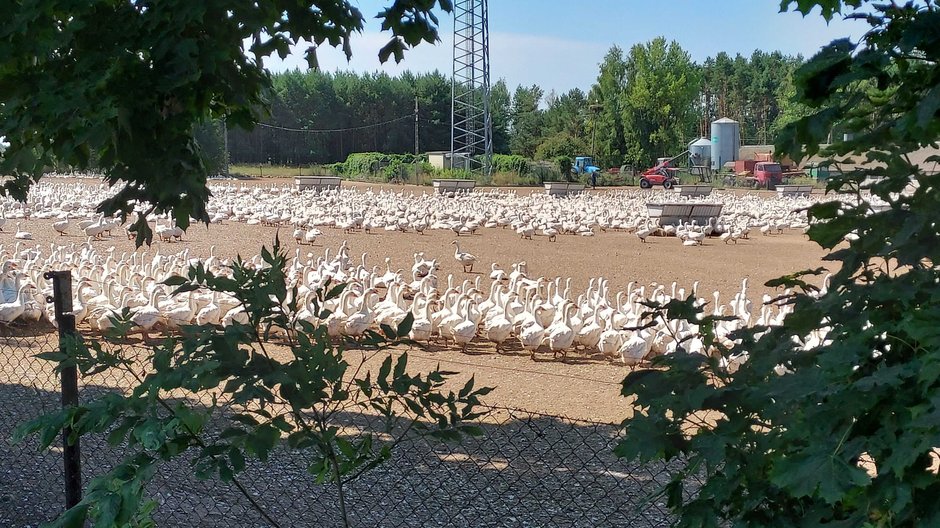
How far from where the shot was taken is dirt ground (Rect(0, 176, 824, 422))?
9266mm

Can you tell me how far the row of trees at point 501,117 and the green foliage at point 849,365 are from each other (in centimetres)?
7574

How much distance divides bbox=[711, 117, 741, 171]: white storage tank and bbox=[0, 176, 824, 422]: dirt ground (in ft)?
172

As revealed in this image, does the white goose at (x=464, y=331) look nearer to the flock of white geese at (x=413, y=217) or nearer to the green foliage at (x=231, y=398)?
the green foliage at (x=231, y=398)

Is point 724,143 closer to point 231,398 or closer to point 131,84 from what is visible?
point 131,84

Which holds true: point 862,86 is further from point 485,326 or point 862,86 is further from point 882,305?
point 485,326

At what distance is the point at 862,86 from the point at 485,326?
9.41 metres

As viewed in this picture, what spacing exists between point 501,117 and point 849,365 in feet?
304

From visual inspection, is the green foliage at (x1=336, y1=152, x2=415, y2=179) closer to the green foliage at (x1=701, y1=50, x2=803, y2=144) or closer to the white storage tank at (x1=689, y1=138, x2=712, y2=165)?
the white storage tank at (x1=689, y1=138, x2=712, y2=165)

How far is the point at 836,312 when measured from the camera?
90.1 inches

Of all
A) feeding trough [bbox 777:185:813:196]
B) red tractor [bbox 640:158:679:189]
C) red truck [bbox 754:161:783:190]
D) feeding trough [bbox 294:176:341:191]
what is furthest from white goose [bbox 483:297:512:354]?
red truck [bbox 754:161:783:190]

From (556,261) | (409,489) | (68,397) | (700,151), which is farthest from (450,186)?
(68,397)

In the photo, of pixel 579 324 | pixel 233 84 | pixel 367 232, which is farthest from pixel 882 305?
pixel 367 232

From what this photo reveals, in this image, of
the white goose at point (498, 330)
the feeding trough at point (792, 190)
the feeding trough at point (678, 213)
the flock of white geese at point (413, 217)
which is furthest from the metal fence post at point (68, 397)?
the feeding trough at point (792, 190)

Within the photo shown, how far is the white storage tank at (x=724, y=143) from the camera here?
265 ft
